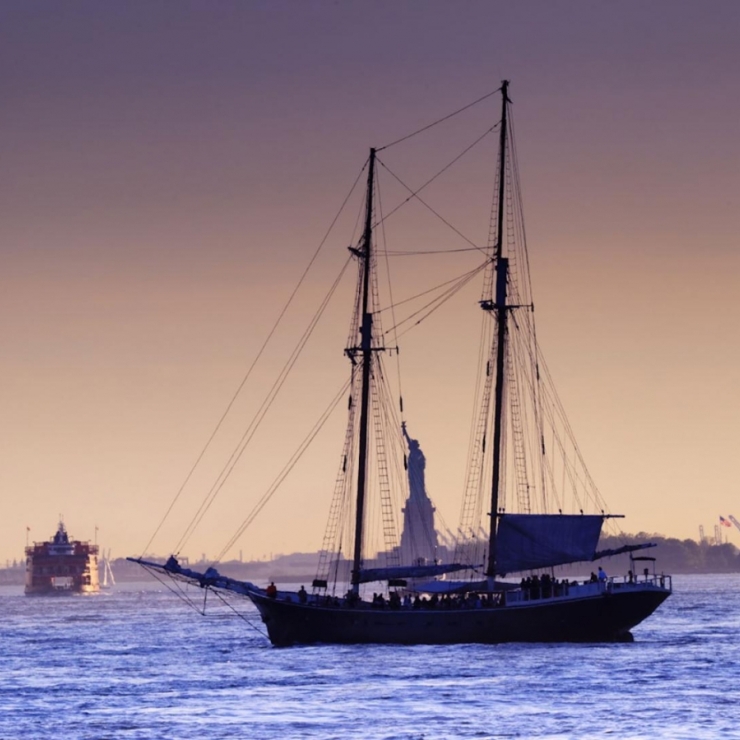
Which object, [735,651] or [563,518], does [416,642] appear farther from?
[735,651]

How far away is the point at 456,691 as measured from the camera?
8138 cm

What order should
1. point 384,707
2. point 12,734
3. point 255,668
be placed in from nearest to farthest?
point 12,734
point 384,707
point 255,668

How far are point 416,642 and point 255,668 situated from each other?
1073 centimetres

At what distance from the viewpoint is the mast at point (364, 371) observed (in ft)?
362

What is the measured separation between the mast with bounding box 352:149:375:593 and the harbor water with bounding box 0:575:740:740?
716cm

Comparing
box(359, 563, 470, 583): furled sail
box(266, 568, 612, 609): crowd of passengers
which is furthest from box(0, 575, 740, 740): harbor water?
box(359, 563, 470, 583): furled sail

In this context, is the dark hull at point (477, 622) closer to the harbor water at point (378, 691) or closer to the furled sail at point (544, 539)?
the harbor water at point (378, 691)

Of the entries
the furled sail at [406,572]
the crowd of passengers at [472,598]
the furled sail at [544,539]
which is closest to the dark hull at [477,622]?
the crowd of passengers at [472,598]

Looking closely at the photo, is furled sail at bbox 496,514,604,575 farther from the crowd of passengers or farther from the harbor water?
the harbor water

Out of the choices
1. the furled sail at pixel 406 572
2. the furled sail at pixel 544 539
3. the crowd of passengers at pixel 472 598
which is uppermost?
the furled sail at pixel 544 539

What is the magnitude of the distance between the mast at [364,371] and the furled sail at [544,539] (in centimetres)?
853

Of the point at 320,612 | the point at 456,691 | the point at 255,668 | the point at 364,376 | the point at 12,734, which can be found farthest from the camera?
the point at 364,376

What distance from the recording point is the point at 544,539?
109938mm

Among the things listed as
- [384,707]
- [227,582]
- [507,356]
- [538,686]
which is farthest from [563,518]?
[384,707]
